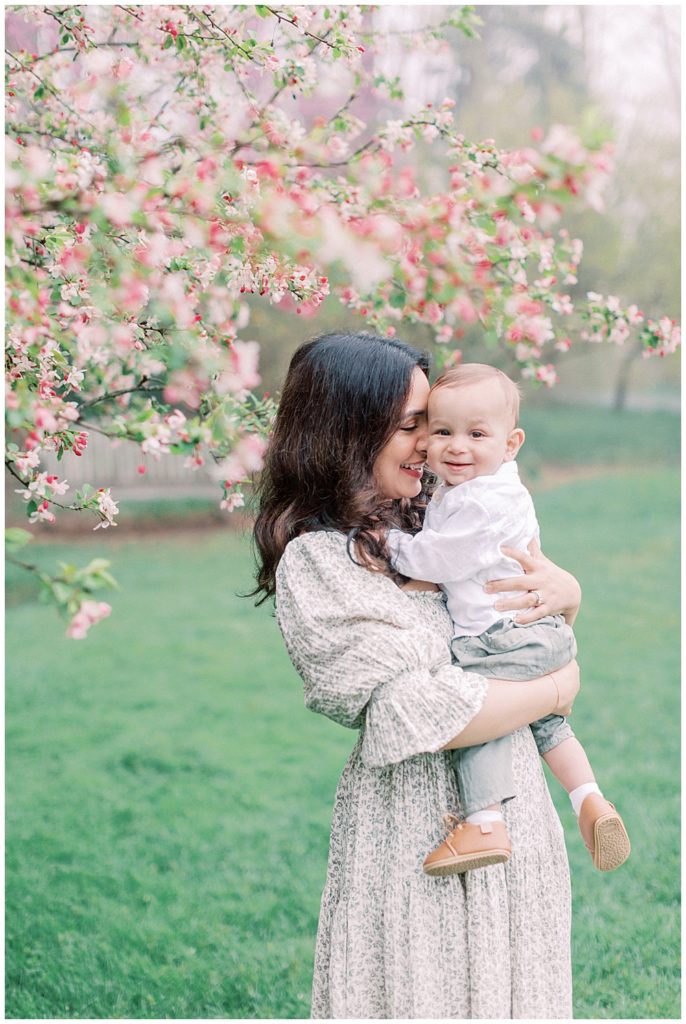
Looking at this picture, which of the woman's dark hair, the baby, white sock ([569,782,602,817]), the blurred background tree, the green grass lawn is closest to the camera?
the baby

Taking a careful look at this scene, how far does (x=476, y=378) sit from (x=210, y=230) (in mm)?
787

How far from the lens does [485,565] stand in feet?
6.79

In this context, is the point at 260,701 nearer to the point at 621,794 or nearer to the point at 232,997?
the point at 621,794

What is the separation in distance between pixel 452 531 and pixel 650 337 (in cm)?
137

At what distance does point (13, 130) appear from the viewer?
265 cm

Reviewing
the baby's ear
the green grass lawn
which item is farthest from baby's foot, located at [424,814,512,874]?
the green grass lawn

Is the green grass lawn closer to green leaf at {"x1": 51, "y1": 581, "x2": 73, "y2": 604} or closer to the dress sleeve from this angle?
the dress sleeve

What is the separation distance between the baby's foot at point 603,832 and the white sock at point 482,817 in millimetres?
359

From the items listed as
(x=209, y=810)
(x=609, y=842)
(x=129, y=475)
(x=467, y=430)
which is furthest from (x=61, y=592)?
(x=129, y=475)

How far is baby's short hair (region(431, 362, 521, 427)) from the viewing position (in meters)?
2.14

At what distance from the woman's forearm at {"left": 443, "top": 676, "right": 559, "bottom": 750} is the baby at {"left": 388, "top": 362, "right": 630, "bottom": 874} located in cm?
4

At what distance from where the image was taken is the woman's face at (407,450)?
6.96 feet

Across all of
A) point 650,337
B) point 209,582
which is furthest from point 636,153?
point 650,337

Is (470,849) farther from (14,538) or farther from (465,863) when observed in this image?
(14,538)
